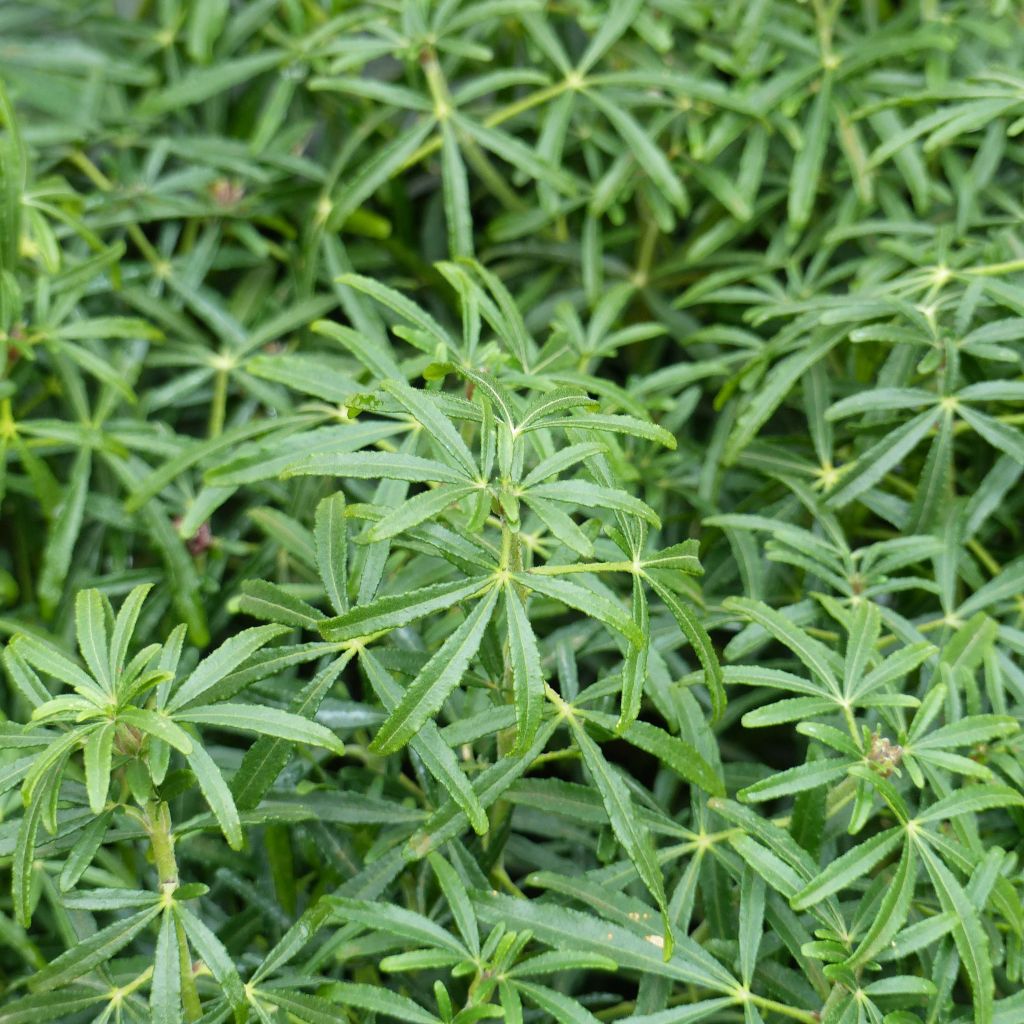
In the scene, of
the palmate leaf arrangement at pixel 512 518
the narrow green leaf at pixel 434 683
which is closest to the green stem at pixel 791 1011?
the palmate leaf arrangement at pixel 512 518

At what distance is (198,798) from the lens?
1.13 metres

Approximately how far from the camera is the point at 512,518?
77 centimetres

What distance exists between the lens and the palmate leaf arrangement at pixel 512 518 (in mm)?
830

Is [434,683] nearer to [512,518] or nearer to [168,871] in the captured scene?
[512,518]

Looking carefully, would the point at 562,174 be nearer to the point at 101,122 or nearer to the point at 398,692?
the point at 101,122

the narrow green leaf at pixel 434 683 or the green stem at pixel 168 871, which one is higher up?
the narrow green leaf at pixel 434 683

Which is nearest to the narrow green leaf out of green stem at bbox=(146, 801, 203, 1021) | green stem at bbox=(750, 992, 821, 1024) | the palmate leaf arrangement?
the palmate leaf arrangement

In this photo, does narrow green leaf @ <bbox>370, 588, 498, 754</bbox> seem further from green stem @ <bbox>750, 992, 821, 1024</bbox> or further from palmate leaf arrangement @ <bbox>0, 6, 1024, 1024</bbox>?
green stem @ <bbox>750, 992, 821, 1024</bbox>

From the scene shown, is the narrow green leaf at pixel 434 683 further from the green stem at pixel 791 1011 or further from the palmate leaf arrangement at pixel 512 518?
the green stem at pixel 791 1011

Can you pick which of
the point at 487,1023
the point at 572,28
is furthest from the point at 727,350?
the point at 487,1023

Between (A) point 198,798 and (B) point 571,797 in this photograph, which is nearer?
(B) point 571,797

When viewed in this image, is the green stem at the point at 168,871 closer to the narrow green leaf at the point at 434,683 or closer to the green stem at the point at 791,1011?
the narrow green leaf at the point at 434,683

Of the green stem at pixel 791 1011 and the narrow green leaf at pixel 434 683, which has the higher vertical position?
the narrow green leaf at pixel 434 683

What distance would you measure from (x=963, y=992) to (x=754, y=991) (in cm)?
29
